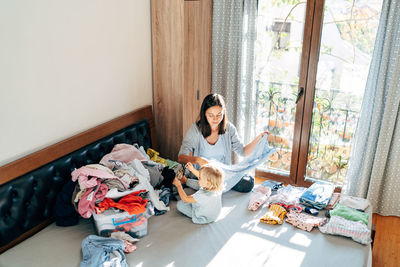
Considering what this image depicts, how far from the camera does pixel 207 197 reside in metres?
2.64

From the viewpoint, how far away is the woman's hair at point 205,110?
3.01 meters

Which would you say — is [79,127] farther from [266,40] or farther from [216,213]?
[266,40]

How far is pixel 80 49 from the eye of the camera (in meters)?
2.79

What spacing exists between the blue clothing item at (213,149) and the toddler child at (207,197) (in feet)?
1.87

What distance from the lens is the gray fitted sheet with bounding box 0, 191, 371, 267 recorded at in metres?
2.27

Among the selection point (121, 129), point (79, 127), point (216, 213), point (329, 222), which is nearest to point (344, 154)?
point (329, 222)

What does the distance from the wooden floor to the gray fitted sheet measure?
0.62m

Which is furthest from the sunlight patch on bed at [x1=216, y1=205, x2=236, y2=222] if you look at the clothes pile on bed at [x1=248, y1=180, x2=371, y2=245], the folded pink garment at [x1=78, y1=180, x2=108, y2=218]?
the folded pink garment at [x1=78, y1=180, x2=108, y2=218]

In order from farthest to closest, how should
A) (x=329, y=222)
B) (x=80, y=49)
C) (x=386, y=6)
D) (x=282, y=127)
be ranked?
(x=282, y=127)
(x=386, y=6)
(x=80, y=49)
(x=329, y=222)

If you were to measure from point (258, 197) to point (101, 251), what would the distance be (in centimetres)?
134

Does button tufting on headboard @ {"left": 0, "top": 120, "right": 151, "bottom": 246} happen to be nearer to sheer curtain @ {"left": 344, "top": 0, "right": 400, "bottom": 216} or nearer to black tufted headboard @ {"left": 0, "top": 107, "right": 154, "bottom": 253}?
black tufted headboard @ {"left": 0, "top": 107, "right": 154, "bottom": 253}

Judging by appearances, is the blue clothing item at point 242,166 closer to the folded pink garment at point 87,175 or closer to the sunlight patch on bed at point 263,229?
the sunlight patch on bed at point 263,229

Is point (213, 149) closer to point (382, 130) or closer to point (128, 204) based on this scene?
point (128, 204)

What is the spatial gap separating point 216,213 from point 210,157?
68 cm
